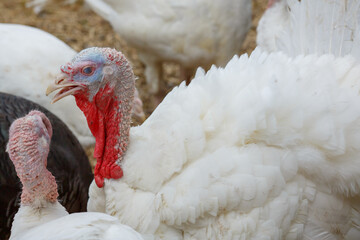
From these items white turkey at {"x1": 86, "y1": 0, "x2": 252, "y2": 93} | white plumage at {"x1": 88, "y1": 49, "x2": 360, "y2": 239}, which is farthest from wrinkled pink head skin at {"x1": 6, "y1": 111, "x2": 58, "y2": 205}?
white turkey at {"x1": 86, "y1": 0, "x2": 252, "y2": 93}

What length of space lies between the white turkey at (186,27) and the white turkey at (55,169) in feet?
4.25

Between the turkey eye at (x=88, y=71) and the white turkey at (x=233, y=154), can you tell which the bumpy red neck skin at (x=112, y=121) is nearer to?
the white turkey at (x=233, y=154)

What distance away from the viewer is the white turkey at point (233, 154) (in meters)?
2.58

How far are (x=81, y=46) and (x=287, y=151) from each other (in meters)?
4.15

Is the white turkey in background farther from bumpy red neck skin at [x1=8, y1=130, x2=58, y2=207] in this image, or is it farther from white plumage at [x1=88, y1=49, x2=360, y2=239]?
bumpy red neck skin at [x1=8, y1=130, x2=58, y2=207]

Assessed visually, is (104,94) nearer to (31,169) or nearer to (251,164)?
(31,169)

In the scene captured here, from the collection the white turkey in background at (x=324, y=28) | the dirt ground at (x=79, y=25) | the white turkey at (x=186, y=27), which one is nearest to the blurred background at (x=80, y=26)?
the dirt ground at (x=79, y=25)

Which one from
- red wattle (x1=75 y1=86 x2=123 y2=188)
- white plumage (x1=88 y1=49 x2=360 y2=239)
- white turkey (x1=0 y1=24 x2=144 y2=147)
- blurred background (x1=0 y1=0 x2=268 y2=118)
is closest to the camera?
white plumage (x1=88 y1=49 x2=360 y2=239)

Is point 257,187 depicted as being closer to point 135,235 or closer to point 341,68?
point 135,235

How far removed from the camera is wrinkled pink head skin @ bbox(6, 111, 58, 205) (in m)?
2.58

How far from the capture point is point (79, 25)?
673 cm

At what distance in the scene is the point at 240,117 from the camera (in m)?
2.65

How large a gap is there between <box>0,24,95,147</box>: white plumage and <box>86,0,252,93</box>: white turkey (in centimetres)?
67

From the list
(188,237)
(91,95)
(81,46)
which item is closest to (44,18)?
(81,46)
